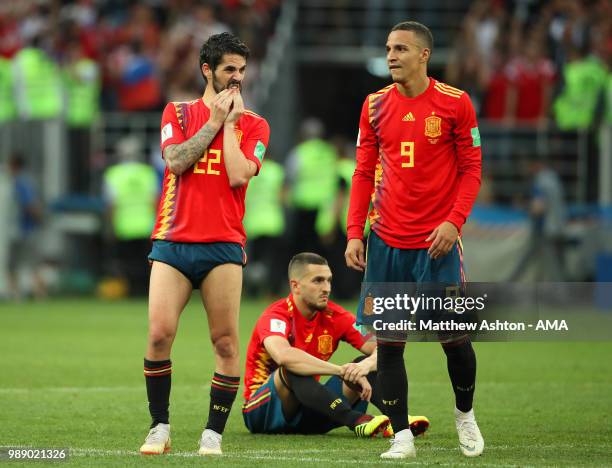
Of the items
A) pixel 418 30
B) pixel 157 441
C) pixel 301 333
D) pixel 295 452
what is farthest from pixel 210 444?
pixel 418 30

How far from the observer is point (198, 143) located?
699cm

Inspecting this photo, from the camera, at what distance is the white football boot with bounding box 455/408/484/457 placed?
23.5ft

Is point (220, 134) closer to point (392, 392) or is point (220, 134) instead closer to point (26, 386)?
point (392, 392)

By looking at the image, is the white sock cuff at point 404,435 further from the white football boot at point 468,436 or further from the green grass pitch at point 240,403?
the white football boot at point 468,436

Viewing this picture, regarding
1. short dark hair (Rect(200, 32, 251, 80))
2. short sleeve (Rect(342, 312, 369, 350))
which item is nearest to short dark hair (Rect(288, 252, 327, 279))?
short sleeve (Rect(342, 312, 369, 350))

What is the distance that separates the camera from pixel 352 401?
8.31 meters

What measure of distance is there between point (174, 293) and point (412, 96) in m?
1.61

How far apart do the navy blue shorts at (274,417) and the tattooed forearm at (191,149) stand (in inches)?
69.6

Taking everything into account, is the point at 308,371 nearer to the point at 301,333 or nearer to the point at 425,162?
the point at 301,333

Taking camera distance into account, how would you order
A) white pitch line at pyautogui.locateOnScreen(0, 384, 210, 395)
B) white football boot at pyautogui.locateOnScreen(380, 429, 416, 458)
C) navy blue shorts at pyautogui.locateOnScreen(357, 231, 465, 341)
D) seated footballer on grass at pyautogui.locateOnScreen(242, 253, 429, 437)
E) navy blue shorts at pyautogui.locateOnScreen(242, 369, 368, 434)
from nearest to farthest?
white football boot at pyautogui.locateOnScreen(380, 429, 416, 458)
navy blue shorts at pyautogui.locateOnScreen(357, 231, 465, 341)
seated footballer on grass at pyautogui.locateOnScreen(242, 253, 429, 437)
navy blue shorts at pyautogui.locateOnScreen(242, 369, 368, 434)
white pitch line at pyautogui.locateOnScreen(0, 384, 210, 395)

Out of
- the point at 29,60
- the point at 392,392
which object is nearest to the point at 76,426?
the point at 392,392

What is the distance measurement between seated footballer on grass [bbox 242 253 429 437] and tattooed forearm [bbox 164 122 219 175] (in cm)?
153

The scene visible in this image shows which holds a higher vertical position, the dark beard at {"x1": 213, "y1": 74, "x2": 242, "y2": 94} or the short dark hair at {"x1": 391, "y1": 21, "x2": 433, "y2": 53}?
the short dark hair at {"x1": 391, "y1": 21, "x2": 433, "y2": 53}

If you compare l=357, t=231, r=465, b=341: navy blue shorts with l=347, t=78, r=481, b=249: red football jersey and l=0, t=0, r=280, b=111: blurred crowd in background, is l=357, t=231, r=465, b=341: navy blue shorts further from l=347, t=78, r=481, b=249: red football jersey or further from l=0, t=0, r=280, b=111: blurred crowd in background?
l=0, t=0, r=280, b=111: blurred crowd in background
